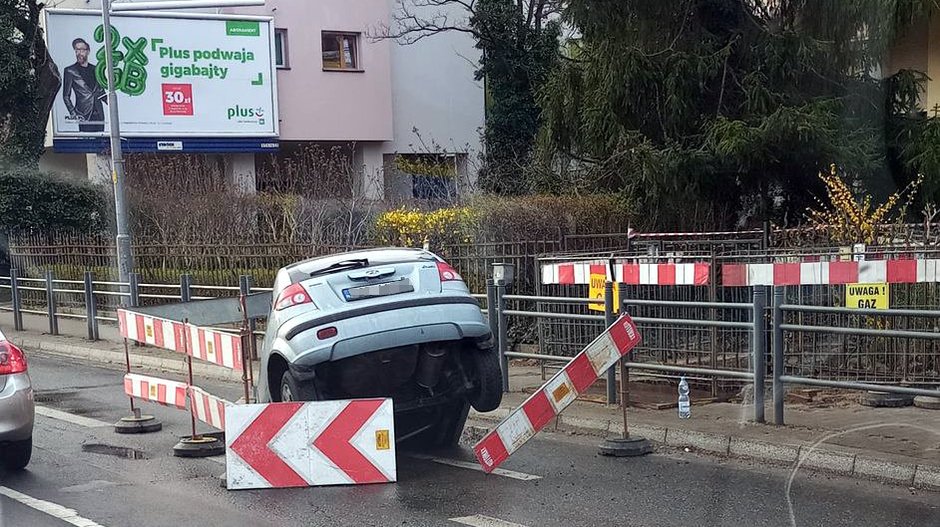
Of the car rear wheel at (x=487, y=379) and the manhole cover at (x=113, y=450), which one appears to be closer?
the car rear wheel at (x=487, y=379)

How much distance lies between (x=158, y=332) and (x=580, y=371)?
389 centimetres

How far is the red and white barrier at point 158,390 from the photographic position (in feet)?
29.8

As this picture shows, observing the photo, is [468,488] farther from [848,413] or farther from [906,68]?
[906,68]

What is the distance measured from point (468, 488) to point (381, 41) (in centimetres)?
2816

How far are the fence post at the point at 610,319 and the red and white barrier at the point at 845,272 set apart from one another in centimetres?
133

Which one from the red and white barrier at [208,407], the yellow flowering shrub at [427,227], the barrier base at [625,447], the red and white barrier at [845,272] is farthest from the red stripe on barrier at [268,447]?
the yellow flowering shrub at [427,227]

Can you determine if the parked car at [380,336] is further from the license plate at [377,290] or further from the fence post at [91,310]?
the fence post at [91,310]

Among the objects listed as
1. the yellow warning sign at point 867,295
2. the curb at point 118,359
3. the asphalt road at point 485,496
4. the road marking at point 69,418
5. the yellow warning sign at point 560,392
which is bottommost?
the curb at point 118,359

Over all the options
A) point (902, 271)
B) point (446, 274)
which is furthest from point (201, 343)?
point (902, 271)

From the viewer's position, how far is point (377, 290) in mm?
7875

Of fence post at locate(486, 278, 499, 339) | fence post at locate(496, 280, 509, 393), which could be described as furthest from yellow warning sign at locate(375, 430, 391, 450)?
fence post at locate(486, 278, 499, 339)

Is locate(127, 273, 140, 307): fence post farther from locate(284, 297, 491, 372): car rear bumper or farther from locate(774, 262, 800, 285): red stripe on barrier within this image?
locate(774, 262, 800, 285): red stripe on barrier

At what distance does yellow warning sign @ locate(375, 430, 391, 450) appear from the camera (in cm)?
760

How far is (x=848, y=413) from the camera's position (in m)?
9.15
